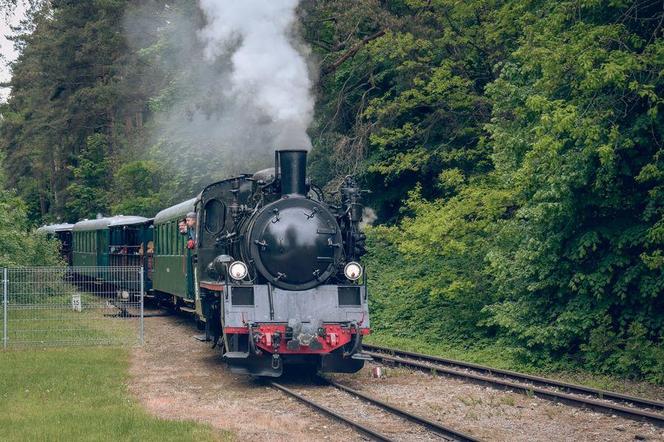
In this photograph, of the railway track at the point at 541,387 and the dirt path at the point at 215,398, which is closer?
the dirt path at the point at 215,398

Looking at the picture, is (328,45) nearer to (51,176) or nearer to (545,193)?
(545,193)

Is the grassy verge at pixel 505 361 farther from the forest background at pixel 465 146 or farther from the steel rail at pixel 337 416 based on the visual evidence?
the steel rail at pixel 337 416

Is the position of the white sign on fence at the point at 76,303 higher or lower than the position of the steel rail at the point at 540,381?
higher

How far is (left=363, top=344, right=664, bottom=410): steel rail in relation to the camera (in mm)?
10078

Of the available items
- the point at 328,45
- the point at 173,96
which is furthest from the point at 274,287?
the point at 173,96

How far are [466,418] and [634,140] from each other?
4857 mm

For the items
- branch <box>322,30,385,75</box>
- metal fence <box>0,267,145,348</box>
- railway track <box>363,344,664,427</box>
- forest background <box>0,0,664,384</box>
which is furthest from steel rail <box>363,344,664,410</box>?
branch <box>322,30,385,75</box>

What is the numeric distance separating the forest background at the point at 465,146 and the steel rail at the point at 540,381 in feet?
3.13

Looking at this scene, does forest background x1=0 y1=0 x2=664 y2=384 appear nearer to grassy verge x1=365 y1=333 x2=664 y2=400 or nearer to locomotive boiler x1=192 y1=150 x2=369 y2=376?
grassy verge x1=365 y1=333 x2=664 y2=400

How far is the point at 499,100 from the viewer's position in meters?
15.9

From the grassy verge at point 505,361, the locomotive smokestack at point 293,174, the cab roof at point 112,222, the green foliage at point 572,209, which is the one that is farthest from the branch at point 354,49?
the locomotive smokestack at point 293,174

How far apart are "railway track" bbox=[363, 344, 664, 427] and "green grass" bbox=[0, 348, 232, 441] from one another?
4.37 meters

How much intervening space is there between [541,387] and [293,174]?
15.1ft

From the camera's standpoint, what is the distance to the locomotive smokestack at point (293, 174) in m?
12.2
